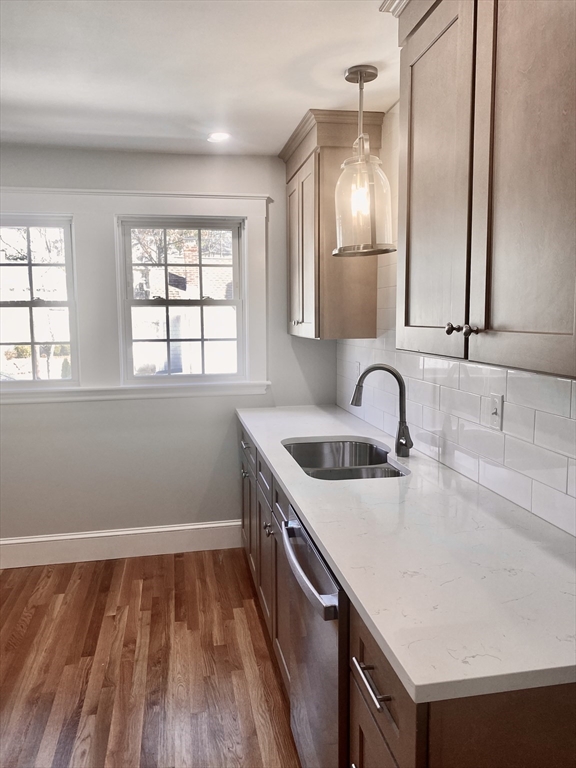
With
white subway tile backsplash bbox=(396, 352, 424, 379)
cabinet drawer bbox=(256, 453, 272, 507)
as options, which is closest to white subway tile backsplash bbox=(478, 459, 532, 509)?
white subway tile backsplash bbox=(396, 352, 424, 379)

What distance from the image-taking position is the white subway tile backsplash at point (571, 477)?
1.45 metres

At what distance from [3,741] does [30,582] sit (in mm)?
1304

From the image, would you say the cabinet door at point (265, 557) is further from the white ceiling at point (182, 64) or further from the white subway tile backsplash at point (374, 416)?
the white ceiling at point (182, 64)

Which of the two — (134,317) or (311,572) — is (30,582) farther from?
(311,572)

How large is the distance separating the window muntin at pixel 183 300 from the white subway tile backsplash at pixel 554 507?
236cm

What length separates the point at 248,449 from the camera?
3035 mm

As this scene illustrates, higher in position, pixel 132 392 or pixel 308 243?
pixel 308 243

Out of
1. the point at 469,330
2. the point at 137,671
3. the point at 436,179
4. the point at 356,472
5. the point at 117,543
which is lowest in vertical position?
the point at 137,671

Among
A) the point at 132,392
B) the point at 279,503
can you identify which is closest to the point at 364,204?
the point at 279,503

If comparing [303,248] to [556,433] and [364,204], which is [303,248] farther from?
[556,433]

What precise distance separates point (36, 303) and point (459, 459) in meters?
2.66

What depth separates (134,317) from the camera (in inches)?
139

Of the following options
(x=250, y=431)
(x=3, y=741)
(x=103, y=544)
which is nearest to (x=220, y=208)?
(x=250, y=431)

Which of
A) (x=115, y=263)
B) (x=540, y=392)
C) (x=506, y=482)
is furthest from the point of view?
(x=115, y=263)
